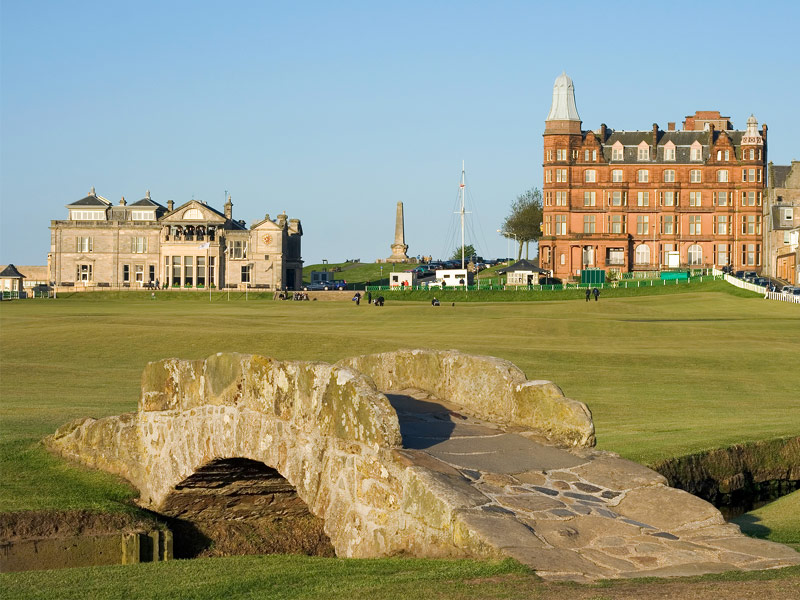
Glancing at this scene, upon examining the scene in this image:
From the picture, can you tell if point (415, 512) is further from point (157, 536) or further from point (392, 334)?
point (392, 334)

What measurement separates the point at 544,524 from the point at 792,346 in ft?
131

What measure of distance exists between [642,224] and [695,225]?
6.32m

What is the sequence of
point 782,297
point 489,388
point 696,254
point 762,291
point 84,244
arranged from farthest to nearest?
1. point 84,244
2. point 696,254
3. point 762,291
4. point 782,297
5. point 489,388

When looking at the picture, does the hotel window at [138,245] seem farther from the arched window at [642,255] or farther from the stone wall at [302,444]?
the stone wall at [302,444]

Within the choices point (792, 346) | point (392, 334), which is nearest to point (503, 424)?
point (792, 346)

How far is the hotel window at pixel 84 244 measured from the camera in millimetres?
146375

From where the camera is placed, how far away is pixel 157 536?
1451 centimetres

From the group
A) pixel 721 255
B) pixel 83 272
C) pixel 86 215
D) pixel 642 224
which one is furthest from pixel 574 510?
pixel 86 215

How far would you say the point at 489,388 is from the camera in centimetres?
1530

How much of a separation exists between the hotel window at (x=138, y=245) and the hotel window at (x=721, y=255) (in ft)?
237

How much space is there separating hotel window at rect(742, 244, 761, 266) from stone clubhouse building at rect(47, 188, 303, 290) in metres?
55.7

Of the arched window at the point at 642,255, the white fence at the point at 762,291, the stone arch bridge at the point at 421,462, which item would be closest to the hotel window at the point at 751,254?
the arched window at the point at 642,255

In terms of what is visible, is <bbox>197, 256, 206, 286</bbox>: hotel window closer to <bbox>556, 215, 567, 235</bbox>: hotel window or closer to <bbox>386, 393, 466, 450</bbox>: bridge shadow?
<bbox>556, 215, 567, 235</bbox>: hotel window

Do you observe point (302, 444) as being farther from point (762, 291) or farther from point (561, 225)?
point (561, 225)
